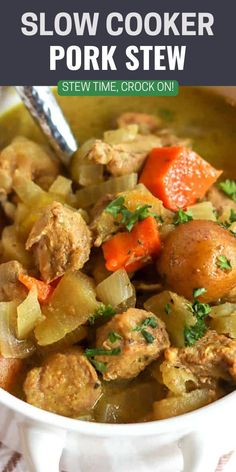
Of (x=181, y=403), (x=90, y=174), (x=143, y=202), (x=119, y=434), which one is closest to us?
(x=119, y=434)

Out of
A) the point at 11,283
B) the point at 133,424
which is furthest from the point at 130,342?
the point at 11,283

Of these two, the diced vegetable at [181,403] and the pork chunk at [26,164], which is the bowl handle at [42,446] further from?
the pork chunk at [26,164]

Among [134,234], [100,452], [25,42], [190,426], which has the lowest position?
[100,452]

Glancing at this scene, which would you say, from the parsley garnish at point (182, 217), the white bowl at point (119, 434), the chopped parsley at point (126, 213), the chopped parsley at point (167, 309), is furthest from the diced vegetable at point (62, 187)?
the white bowl at point (119, 434)

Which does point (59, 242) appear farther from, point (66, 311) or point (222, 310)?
point (222, 310)

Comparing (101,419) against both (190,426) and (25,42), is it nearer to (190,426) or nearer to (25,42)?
(190,426)

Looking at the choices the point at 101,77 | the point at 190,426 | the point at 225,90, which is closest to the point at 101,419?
the point at 190,426
